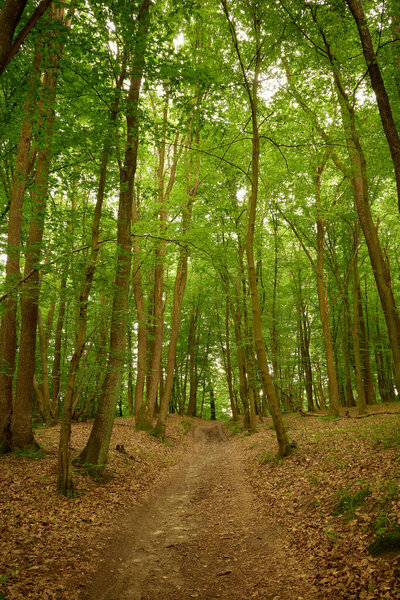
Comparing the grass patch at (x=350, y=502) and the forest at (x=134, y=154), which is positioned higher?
the forest at (x=134, y=154)

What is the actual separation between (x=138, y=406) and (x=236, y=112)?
14.2 metres

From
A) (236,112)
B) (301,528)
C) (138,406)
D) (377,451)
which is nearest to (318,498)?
(301,528)

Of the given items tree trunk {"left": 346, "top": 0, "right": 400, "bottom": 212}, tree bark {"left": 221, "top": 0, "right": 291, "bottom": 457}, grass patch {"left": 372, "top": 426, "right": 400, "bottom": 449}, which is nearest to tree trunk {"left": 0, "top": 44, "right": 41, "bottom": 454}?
tree bark {"left": 221, "top": 0, "right": 291, "bottom": 457}

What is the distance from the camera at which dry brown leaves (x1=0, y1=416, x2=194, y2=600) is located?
4149 mm

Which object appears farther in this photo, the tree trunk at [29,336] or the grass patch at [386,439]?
the tree trunk at [29,336]

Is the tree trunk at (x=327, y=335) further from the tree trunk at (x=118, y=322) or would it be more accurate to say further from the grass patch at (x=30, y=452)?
the grass patch at (x=30, y=452)

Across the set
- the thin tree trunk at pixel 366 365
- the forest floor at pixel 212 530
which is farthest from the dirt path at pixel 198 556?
the thin tree trunk at pixel 366 365

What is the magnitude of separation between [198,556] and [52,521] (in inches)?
102

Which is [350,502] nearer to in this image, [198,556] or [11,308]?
[198,556]

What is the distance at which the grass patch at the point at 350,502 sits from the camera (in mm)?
5113

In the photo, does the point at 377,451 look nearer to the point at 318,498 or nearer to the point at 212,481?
the point at 318,498

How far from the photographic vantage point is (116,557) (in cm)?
505

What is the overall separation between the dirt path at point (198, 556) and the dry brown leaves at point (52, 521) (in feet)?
1.10

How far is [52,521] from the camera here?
219 inches
